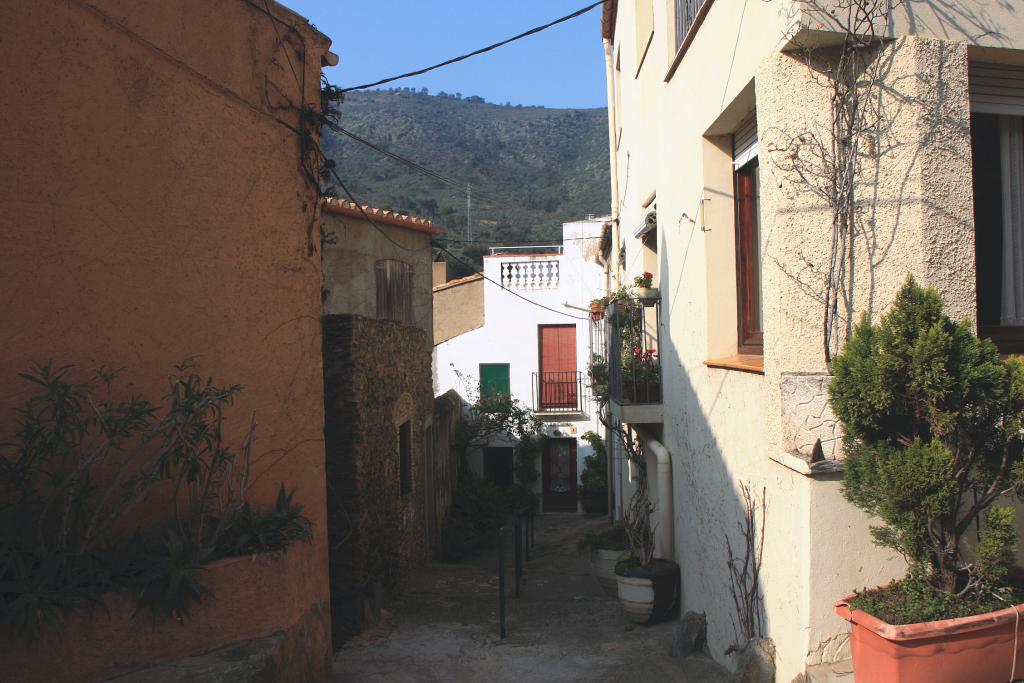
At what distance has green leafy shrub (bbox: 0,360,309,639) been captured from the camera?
389 cm

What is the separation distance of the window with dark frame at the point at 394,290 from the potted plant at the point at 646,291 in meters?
5.62

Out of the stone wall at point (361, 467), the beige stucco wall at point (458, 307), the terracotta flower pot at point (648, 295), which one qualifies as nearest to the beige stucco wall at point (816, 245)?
the terracotta flower pot at point (648, 295)

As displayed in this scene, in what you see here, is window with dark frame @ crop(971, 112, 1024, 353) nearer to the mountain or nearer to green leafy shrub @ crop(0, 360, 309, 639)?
green leafy shrub @ crop(0, 360, 309, 639)

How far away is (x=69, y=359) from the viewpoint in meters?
4.54

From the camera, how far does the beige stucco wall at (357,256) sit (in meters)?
13.6

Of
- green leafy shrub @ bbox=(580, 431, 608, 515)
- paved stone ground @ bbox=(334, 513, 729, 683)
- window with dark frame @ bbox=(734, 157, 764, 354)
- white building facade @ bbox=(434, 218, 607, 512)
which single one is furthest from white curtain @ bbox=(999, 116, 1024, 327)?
white building facade @ bbox=(434, 218, 607, 512)

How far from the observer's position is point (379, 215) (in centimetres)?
1452

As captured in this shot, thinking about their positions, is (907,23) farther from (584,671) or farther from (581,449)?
(581,449)

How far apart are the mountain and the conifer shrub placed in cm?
3443

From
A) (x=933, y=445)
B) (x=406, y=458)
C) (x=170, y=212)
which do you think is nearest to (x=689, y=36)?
(x=170, y=212)

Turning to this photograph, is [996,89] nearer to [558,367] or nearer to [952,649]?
[952,649]

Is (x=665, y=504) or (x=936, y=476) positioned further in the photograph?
(x=665, y=504)

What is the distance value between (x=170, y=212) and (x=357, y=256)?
9102 millimetres

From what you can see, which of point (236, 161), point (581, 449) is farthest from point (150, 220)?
point (581, 449)
